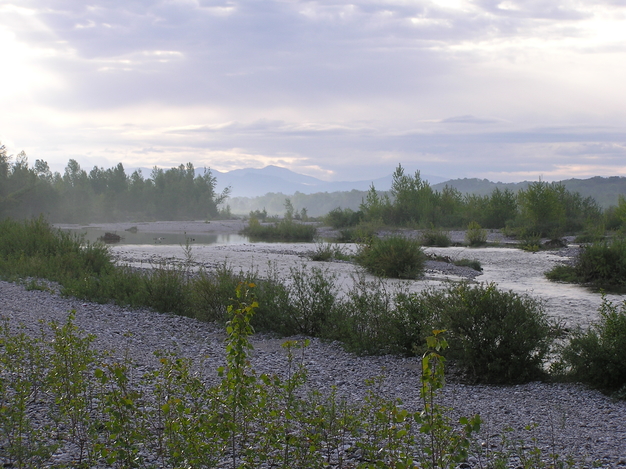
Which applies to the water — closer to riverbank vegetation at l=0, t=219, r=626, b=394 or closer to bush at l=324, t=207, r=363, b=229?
riverbank vegetation at l=0, t=219, r=626, b=394

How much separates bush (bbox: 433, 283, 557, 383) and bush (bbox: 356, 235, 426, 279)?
1268 cm

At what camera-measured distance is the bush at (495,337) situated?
6.84 m

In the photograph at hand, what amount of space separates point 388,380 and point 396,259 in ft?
44.7

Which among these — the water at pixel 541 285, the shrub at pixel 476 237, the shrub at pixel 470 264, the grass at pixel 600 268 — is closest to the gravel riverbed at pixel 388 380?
the water at pixel 541 285

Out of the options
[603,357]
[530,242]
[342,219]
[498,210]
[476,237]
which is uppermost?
[498,210]

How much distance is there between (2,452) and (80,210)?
295ft

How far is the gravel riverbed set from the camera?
4637 millimetres

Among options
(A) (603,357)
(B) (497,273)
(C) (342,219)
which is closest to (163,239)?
(C) (342,219)

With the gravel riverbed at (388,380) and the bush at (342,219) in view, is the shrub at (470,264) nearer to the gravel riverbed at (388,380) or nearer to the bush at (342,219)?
the gravel riverbed at (388,380)

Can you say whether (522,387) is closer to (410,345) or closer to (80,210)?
(410,345)

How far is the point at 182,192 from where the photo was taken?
10500 cm

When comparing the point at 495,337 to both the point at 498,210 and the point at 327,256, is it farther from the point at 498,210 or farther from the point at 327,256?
the point at 498,210

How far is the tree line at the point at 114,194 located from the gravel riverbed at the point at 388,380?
7004 cm

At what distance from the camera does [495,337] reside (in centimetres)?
694
